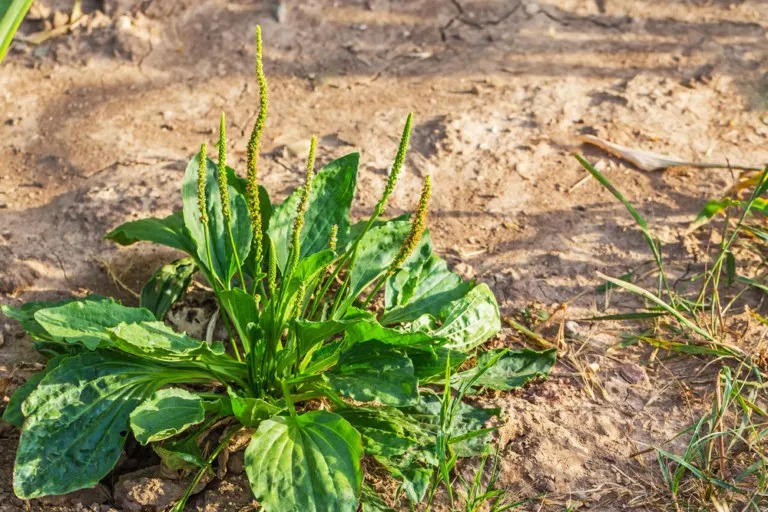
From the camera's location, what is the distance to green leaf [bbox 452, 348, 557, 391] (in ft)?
9.14

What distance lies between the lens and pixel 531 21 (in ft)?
15.3

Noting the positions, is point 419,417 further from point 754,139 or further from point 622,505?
point 754,139

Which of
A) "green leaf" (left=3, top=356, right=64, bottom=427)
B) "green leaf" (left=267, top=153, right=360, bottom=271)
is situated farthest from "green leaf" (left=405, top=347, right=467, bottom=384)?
"green leaf" (left=3, top=356, right=64, bottom=427)

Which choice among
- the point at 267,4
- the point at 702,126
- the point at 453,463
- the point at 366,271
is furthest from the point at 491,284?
the point at 267,4

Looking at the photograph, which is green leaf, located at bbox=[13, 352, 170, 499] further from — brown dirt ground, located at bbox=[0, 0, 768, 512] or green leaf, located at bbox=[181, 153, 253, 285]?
green leaf, located at bbox=[181, 153, 253, 285]

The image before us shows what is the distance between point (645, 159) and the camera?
150 inches

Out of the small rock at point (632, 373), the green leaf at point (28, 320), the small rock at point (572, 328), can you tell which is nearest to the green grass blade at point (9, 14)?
the green leaf at point (28, 320)

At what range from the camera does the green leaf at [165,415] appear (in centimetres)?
238

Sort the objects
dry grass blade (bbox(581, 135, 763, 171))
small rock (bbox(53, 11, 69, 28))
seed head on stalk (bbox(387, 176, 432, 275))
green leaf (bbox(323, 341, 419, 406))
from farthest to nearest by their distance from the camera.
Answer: small rock (bbox(53, 11, 69, 28)) → dry grass blade (bbox(581, 135, 763, 171)) → green leaf (bbox(323, 341, 419, 406)) → seed head on stalk (bbox(387, 176, 432, 275))

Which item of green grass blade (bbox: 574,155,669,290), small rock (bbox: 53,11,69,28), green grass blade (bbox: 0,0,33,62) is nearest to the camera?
green grass blade (bbox: 0,0,33,62)

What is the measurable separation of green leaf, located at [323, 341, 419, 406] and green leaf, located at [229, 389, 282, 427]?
0.58 feet

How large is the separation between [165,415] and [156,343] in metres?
0.19

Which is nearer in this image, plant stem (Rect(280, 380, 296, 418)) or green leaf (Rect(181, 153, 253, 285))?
plant stem (Rect(280, 380, 296, 418))

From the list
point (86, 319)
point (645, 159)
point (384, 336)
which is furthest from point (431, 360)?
point (645, 159)
